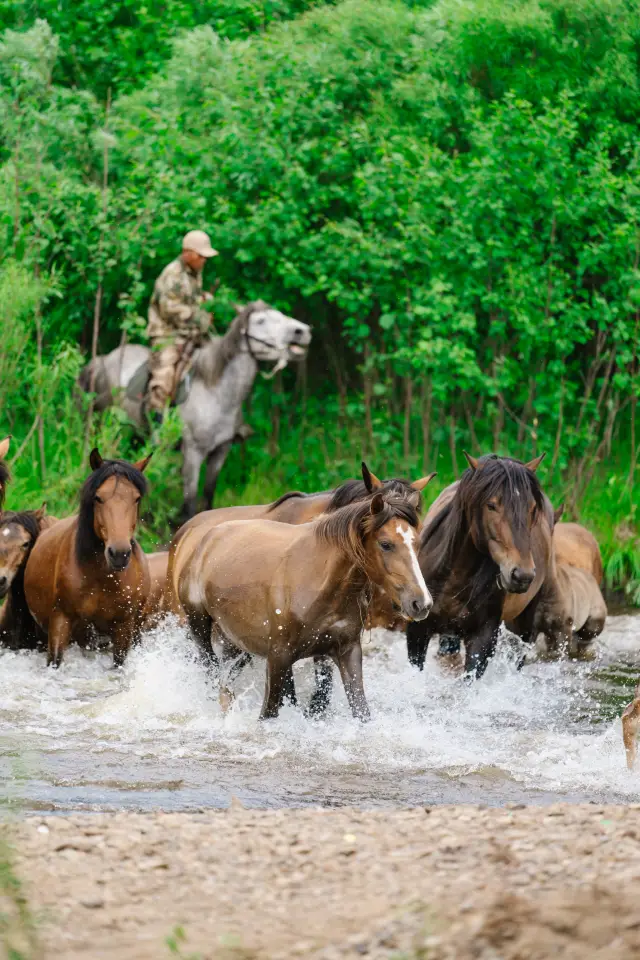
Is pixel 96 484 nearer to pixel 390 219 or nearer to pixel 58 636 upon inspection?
pixel 58 636

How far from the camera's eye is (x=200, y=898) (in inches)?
190

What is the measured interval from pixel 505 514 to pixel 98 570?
119 inches

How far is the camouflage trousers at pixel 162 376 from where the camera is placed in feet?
53.3

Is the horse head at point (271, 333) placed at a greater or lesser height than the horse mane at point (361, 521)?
lesser

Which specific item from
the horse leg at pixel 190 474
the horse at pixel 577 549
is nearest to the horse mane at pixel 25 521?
the horse at pixel 577 549

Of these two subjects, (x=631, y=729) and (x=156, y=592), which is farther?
(x=156, y=592)

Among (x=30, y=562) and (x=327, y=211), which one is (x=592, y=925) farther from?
(x=327, y=211)

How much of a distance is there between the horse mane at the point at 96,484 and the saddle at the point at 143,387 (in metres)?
6.28

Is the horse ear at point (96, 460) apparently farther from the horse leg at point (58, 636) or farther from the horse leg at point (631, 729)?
the horse leg at point (631, 729)

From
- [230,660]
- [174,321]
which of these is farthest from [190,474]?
[230,660]

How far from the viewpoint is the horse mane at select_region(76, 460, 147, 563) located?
399 inches

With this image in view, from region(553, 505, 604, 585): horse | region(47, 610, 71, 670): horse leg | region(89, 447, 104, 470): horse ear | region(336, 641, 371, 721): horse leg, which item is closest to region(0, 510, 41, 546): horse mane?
region(47, 610, 71, 670): horse leg

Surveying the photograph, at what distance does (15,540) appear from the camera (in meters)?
11.2

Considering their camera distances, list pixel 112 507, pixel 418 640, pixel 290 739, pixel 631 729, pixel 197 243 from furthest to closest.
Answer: pixel 197 243 → pixel 112 507 → pixel 418 640 → pixel 290 739 → pixel 631 729
